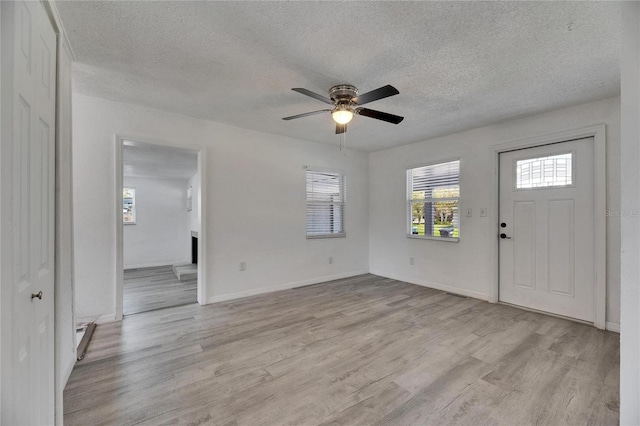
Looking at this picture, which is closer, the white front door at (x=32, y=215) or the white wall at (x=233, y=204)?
the white front door at (x=32, y=215)

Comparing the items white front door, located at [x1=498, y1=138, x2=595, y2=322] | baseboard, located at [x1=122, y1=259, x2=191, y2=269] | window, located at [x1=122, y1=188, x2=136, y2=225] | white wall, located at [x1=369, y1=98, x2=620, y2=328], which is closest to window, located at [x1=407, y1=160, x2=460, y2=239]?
white wall, located at [x1=369, y1=98, x2=620, y2=328]

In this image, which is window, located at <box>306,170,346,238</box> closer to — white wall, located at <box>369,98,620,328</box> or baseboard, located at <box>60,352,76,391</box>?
white wall, located at <box>369,98,620,328</box>

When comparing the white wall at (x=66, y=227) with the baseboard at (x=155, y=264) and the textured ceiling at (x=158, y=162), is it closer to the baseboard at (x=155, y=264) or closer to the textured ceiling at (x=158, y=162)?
the textured ceiling at (x=158, y=162)

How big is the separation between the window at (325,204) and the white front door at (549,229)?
2.51 meters

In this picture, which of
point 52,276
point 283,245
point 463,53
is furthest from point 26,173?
point 283,245

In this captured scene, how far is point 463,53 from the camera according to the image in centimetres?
212

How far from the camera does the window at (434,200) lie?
4320mm

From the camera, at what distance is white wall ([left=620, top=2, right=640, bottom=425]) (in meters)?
1.08

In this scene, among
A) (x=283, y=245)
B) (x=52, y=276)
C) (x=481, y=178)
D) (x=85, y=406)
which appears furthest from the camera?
(x=283, y=245)

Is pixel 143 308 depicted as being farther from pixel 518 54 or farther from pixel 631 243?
pixel 518 54

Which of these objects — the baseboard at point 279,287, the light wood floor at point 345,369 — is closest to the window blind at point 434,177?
the baseboard at point 279,287

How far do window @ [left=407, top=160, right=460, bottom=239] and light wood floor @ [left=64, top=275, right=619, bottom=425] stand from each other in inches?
55.1

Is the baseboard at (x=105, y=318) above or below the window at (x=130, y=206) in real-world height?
below

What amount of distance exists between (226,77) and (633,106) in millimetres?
2602
